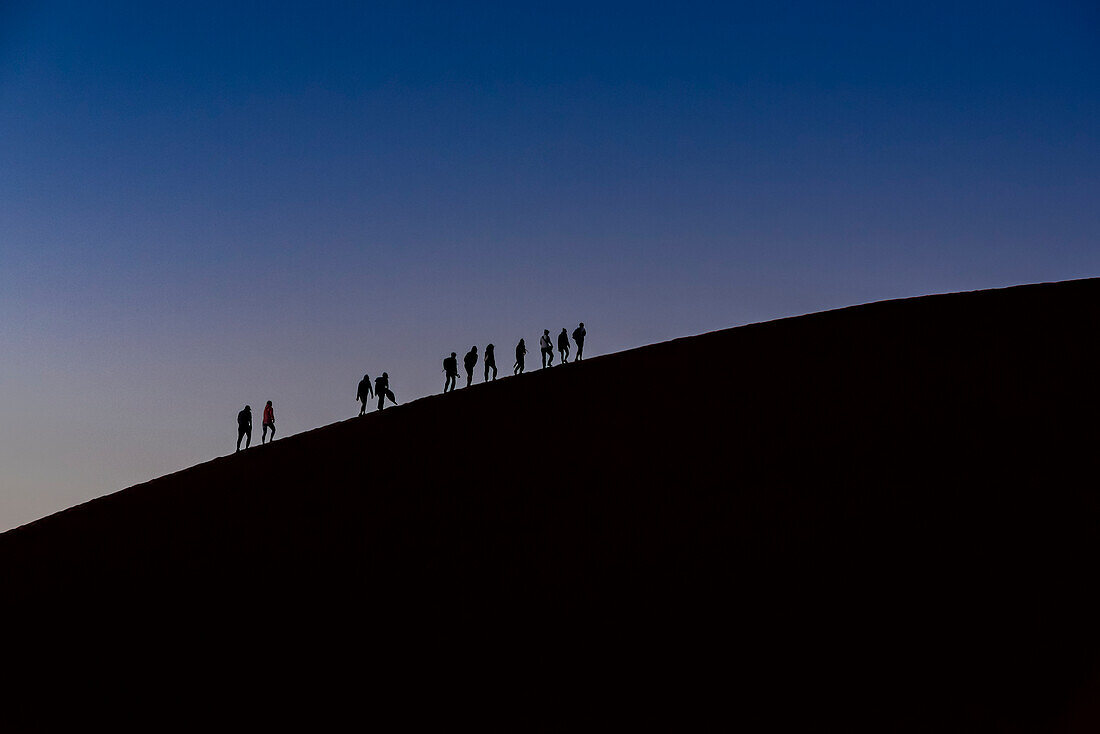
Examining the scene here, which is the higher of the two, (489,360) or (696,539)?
(489,360)

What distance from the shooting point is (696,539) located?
36.2ft

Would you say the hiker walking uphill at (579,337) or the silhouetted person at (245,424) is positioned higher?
the hiker walking uphill at (579,337)

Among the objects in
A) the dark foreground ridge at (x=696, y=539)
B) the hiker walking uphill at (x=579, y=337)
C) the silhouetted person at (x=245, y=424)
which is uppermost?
the hiker walking uphill at (x=579, y=337)

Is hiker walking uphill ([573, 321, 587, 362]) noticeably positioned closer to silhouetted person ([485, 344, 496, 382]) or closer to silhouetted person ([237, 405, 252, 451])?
silhouetted person ([485, 344, 496, 382])

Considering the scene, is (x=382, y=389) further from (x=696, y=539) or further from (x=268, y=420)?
(x=696, y=539)

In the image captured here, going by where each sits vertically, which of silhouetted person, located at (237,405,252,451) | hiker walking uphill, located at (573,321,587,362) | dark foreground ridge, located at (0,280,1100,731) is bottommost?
dark foreground ridge, located at (0,280,1100,731)

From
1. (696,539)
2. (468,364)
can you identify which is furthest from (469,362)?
(696,539)

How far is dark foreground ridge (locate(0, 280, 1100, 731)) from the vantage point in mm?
8539

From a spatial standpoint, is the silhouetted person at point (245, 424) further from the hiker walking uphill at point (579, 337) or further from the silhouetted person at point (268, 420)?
the hiker walking uphill at point (579, 337)

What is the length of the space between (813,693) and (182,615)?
7181mm

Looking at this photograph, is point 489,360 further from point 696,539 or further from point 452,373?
point 696,539

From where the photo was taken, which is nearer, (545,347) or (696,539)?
(696,539)

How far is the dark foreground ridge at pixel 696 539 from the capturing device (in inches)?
336

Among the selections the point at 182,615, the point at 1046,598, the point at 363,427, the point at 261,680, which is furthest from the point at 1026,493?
the point at 363,427
